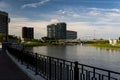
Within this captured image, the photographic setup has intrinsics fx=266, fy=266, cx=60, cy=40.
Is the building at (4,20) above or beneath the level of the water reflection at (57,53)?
above

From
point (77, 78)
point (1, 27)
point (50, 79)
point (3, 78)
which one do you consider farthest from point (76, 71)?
point (1, 27)

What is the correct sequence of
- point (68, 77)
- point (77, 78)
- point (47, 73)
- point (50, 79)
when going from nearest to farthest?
1. point (77, 78)
2. point (68, 77)
3. point (50, 79)
4. point (47, 73)

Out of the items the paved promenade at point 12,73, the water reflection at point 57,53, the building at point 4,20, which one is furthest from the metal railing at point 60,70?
the building at point 4,20

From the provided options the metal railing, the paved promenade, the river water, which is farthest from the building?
the metal railing

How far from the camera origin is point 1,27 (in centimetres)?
11162

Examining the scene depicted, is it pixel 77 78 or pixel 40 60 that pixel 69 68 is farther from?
pixel 40 60

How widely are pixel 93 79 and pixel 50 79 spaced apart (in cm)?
368

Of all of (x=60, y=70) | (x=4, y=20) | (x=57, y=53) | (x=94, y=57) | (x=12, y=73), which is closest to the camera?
(x=60, y=70)

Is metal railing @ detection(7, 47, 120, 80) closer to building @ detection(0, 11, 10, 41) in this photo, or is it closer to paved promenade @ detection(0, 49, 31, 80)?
paved promenade @ detection(0, 49, 31, 80)

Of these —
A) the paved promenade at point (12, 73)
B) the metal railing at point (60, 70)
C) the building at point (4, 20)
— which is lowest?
the paved promenade at point (12, 73)

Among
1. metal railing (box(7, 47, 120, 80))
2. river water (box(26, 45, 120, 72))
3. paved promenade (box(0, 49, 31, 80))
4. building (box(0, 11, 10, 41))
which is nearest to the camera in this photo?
metal railing (box(7, 47, 120, 80))

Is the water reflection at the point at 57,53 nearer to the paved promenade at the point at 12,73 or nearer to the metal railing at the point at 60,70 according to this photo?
the paved promenade at the point at 12,73

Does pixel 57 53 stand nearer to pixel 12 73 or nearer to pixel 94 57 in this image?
pixel 94 57

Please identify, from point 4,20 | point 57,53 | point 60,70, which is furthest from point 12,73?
point 4,20
